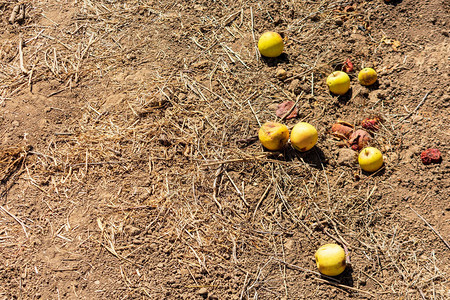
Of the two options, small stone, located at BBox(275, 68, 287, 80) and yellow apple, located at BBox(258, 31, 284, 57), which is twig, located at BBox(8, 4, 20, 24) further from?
small stone, located at BBox(275, 68, 287, 80)

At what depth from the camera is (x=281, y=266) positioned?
11.3ft

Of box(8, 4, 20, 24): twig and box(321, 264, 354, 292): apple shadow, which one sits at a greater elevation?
box(8, 4, 20, 24): twig

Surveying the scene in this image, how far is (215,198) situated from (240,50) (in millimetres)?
2143

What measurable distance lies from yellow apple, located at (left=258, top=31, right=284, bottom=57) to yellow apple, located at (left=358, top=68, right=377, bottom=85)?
→ 1.03 m

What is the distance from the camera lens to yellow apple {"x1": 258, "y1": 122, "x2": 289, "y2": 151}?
381 cm

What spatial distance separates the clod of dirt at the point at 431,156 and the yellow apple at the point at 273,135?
1.44 m

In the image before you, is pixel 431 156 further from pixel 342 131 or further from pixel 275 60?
pixel 275 60

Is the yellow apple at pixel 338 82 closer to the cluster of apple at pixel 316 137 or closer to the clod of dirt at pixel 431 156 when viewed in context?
the cluster of apple at pixel 316 137

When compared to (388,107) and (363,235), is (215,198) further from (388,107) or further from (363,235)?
(388,107)

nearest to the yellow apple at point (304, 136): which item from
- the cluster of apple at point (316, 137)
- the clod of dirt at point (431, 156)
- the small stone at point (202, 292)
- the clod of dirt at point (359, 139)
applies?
the cluster of apple at point (316, 137)

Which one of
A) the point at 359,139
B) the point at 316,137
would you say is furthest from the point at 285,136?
the point at 359,139

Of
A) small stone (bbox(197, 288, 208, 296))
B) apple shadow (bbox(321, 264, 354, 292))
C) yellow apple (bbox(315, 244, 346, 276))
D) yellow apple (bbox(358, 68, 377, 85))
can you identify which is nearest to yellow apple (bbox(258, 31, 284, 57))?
yellow apple (bbox(358, 68, 377, 85))

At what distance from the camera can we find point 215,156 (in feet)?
13.2

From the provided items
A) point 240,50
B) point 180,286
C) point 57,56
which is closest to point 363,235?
point 180,286
